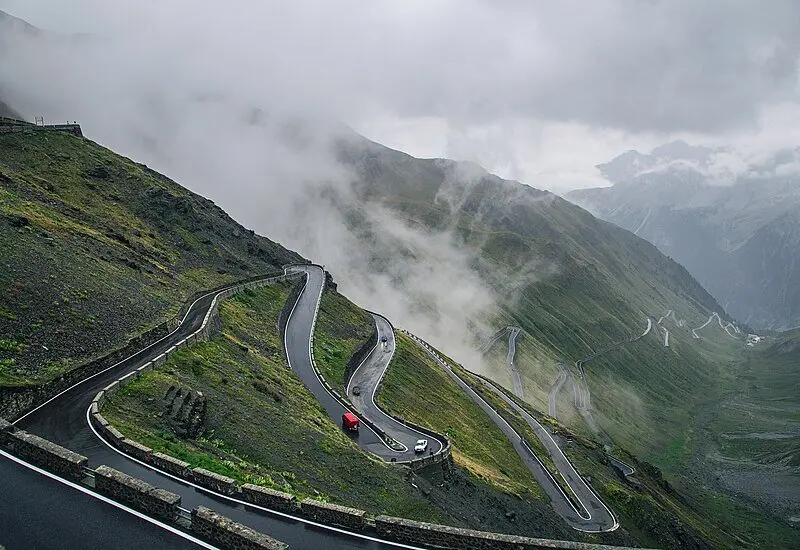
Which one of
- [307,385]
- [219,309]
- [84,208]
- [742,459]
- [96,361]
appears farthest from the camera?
[742,459]

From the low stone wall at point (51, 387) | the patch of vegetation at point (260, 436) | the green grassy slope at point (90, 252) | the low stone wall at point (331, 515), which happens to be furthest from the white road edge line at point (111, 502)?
the green grassy slope at point (90, 252)

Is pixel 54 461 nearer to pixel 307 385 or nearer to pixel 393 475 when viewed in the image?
pixel 393 475

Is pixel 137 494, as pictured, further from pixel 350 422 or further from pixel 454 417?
pixel 454 417

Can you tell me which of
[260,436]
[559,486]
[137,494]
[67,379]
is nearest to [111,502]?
[137,494]

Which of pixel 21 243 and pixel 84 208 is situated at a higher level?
pixel 84 208

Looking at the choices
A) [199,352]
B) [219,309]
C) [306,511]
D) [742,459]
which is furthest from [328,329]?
[742,459]
